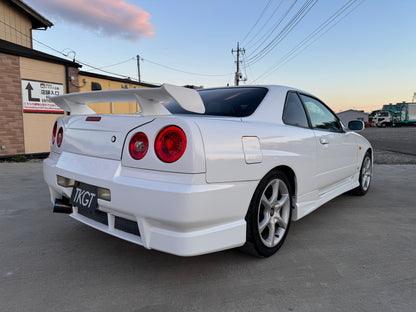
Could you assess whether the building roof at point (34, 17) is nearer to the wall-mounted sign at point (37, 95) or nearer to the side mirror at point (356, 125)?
the wall-mounted sign at point (37, 95)

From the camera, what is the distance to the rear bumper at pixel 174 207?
165 centimetres

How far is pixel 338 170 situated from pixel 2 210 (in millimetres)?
3974

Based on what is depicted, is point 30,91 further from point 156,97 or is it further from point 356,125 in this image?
point 356,125

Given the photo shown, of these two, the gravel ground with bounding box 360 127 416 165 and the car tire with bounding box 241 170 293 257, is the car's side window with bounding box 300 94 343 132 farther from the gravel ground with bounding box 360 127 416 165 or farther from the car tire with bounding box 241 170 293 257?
the gravel ground with bounding box 360 127 416 165

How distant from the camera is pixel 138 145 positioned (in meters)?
1.85

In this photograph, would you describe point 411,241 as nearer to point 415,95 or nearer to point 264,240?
point 264,240

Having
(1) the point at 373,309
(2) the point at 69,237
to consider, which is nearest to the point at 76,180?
(2) the point at 69,237

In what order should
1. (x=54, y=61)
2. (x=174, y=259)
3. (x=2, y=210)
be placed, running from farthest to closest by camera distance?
1. (x=54, y=61)
2. (x=2, y=210)
3. (x=174, y=259)

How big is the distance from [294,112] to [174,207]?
66.8 inches

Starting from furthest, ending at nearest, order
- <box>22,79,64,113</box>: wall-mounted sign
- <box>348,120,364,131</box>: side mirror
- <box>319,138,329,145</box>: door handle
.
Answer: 1. <box>22,79,64,113</box>: wall-mounted sign
2. <box>348,120,364,131</box>: side mirror
3. <box>319,138,329,145</box>: door handle

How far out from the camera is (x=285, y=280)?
6.51 feet

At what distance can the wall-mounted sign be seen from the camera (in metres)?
9.02

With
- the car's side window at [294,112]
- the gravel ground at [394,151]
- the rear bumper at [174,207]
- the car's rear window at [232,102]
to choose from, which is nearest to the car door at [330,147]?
the car's side window at [294,112]

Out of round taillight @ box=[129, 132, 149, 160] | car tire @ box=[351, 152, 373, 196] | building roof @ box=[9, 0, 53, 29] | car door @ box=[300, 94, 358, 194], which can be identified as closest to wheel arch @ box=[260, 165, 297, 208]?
car door @ box=[300, 94, 358, 194]
